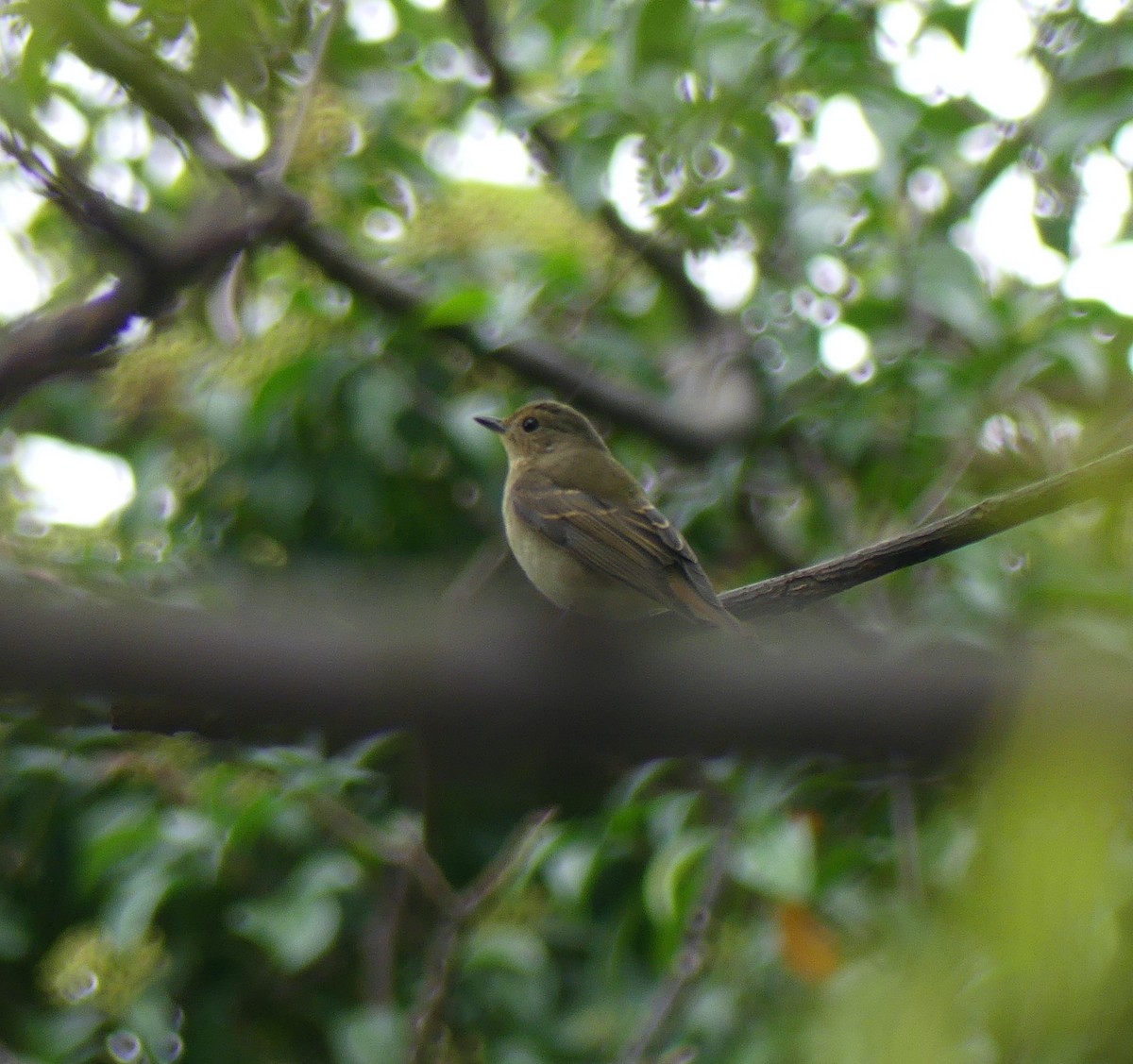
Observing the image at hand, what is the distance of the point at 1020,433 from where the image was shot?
3.90 m

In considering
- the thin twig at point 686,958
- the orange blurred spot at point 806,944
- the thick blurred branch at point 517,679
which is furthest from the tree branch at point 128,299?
the orange blurred spot at point 806,944

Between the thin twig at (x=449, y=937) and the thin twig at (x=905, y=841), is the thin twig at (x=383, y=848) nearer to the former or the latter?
the thin twig at (x=449, y=937)

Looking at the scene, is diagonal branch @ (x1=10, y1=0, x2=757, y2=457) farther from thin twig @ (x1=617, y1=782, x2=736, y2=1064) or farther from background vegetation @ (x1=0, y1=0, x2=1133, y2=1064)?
thin twig @ (x1=617, y1=782, x2=736, y2=1064)

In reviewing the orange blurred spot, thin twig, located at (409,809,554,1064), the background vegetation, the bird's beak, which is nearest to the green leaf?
the background vegetation

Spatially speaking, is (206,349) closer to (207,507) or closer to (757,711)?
(207,507)

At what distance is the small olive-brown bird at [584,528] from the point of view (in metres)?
3.51

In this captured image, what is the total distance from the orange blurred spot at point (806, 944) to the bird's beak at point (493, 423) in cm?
153

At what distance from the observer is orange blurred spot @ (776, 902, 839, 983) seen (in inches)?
110

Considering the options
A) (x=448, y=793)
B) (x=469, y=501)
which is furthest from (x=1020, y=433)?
(x=448, y=793)

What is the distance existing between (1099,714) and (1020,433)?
232 centimetres

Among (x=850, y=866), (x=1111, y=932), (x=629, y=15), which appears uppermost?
(x=629, y=15)

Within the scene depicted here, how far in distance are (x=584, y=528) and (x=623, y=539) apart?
0.22m

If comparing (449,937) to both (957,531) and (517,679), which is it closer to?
(517,679)

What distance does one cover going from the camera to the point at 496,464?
3723mm
